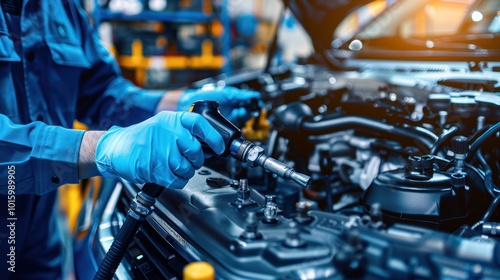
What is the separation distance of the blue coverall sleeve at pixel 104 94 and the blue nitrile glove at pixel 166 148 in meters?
0.62

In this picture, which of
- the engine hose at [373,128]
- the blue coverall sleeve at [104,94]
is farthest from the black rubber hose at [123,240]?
the blue coverall sleeve at [104,94]

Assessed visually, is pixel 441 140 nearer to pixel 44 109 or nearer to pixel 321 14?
pixel 321 14

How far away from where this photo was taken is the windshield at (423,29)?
1.35m

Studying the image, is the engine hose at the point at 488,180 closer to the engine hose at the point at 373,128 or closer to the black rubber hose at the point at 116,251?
the engine hose at the point at 373,128

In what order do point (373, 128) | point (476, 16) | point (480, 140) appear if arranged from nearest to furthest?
point (480, 140), point (373, 128), point (476, 16)

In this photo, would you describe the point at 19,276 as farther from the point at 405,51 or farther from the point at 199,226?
the point at 405,51

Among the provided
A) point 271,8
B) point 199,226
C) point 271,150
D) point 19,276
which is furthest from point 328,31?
point 271,8

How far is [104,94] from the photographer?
57.3 inches

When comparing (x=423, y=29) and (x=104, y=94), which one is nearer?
(x=104, y=94)

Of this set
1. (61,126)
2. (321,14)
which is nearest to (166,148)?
(61,126)

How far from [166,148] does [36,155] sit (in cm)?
30

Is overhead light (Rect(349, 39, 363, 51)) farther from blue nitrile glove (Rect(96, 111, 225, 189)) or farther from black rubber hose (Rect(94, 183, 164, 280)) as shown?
black rubber hose (Rect(94, 183, 164, 280))

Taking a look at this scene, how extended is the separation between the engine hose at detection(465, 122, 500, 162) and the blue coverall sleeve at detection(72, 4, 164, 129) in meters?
0.92

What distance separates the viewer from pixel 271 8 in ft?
19.4
